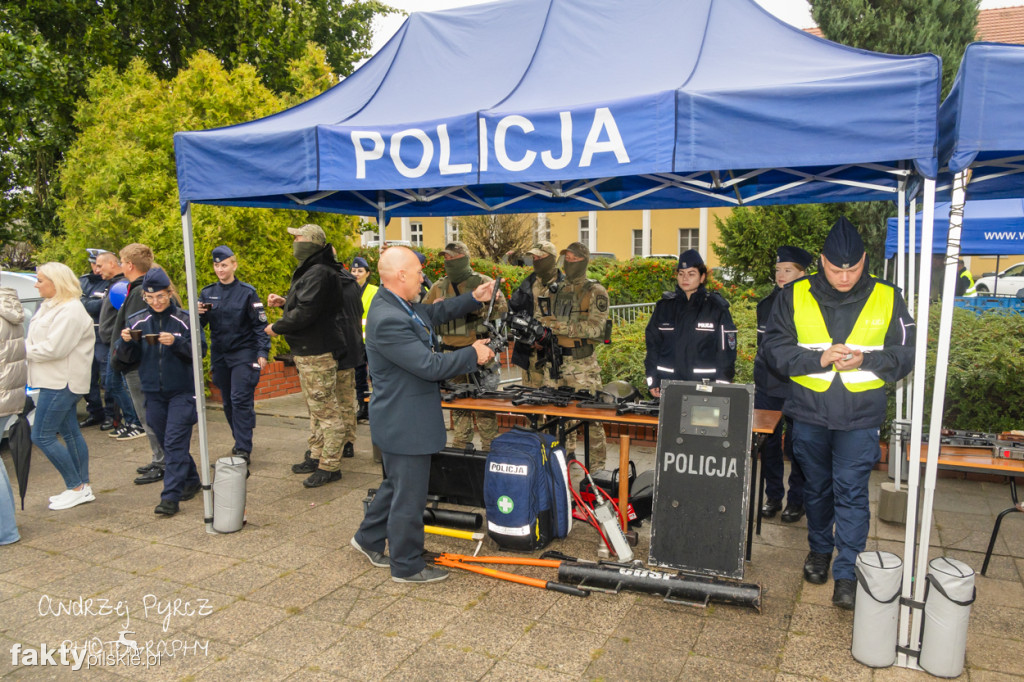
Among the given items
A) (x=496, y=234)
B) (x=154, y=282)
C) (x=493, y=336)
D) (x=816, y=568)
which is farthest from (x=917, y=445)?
(x=496, y=234)

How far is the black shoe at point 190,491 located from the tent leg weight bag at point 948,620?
194 inches

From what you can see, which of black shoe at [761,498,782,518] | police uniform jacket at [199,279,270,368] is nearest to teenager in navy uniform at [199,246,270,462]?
police uniform jacket at [199,279,270,368]

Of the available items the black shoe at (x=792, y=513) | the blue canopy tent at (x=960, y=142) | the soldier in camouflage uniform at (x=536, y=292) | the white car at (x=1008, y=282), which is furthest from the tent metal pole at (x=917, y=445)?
the white car at (x=1008, y=282)

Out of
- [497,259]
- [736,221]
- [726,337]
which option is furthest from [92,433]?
[497,259]

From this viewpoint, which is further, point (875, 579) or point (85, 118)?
point (85, 118)

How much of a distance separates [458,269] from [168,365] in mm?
2380

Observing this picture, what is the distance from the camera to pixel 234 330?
6133 millimetres

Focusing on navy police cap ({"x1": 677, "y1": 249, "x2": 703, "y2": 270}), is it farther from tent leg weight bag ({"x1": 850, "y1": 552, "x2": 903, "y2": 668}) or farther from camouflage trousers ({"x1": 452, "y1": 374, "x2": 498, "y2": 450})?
tent leg weight bag ({"x1": 850, "y1": 552, "x2": 903, "y2": 668})

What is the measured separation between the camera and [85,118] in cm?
1009

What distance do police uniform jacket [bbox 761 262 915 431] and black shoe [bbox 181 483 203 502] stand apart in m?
4.44

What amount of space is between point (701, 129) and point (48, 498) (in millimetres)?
5728

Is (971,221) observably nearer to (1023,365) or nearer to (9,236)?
(1023,365)

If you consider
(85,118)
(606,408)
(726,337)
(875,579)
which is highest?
(85,118)

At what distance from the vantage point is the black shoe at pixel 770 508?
16.5 feet
